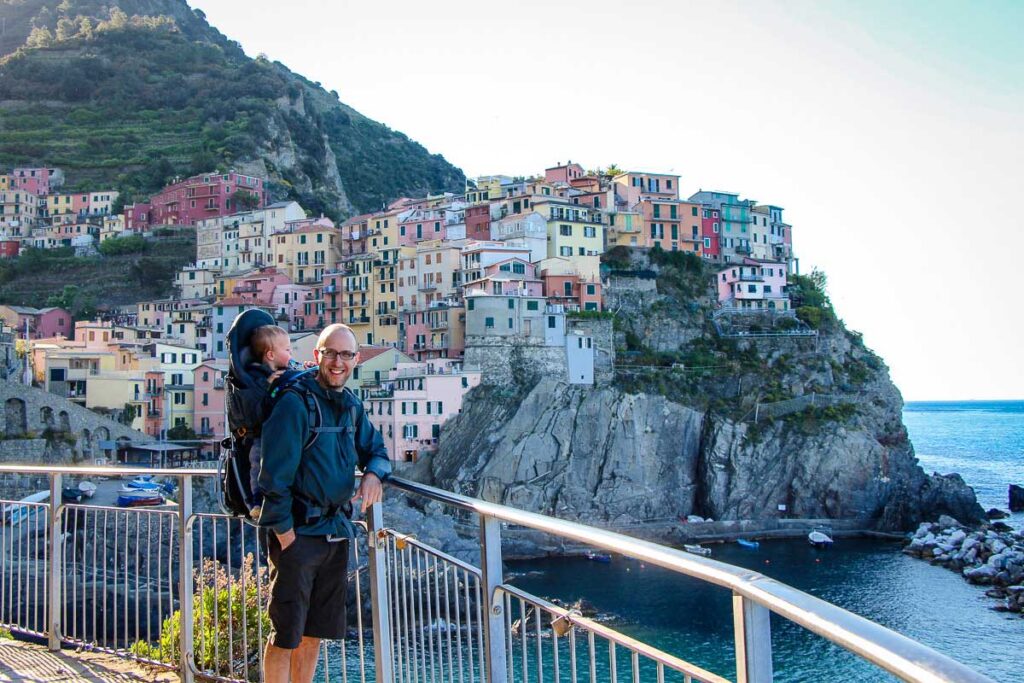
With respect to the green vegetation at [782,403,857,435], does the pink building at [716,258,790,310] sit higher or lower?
higher

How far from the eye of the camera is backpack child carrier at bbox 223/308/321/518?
4312 millimetres

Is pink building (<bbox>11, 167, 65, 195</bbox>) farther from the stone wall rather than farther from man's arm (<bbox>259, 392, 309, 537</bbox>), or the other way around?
man's arm (<bbox>259, 392, 309, 537</bbox>)

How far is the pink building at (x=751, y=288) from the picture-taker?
200ft

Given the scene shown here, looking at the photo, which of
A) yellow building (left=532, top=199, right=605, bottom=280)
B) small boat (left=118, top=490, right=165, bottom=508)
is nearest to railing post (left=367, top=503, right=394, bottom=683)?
small boat (left=118, top=490, right=165, bottom=508)

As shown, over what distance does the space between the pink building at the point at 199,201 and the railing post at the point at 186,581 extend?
70.4 meters

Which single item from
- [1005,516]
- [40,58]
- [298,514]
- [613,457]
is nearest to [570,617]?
[298,514]

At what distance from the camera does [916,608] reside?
3481 centimetres

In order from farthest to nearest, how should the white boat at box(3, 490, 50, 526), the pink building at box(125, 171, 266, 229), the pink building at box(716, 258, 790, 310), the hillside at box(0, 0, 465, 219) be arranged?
the hillside at box(0, 0, 465, 219) → the pink building at box(125, 171, 266, 229) → the pink building at box(716, 258, 790, 310) → the white boat at box(3, 490, 50, 526)

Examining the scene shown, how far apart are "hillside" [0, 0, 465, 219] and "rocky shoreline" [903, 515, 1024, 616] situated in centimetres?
5570

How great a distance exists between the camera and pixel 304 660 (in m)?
4.64

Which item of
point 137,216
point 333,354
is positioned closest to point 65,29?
point 137,216

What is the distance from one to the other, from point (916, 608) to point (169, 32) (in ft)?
344

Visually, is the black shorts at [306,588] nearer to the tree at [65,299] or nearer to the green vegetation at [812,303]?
the green vegetation at [812,303]

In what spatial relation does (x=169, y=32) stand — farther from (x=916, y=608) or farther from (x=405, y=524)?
(x=916, y=608)
